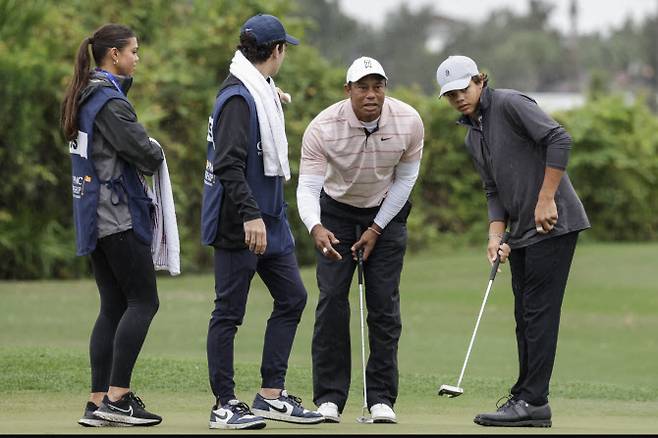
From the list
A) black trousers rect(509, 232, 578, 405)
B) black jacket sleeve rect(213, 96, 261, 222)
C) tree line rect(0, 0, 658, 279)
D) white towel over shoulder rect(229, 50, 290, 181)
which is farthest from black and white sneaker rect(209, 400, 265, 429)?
tree line rect(0, 0, 658, 279)

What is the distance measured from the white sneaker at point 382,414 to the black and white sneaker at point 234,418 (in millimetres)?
757

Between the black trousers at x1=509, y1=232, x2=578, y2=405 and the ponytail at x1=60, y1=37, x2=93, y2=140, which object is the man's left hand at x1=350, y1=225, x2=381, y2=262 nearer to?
the black trousers at x1=509, y1=232, x2=578, y2=405

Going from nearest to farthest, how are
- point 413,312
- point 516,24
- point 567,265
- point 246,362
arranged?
point 567,265 < point 246,362 < point 413,312 < point 516,24

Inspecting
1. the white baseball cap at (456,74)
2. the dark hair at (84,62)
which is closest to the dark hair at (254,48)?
the dark hair at (84,62)

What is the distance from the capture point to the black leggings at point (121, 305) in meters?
6.91

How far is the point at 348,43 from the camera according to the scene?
90438 mm

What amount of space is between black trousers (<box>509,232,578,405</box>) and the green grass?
0.29 meters

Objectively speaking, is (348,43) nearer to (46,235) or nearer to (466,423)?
(46,235)

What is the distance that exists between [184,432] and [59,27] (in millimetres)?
15907

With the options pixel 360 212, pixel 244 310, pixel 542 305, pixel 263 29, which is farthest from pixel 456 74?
pixel 244 310

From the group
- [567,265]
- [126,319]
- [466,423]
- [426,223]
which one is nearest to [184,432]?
[126,319]

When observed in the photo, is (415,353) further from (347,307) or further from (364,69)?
(364,69)

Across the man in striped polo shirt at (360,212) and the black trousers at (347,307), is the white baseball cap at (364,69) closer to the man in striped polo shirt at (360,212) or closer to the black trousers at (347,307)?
the man in striped polo shirt at (360,212)

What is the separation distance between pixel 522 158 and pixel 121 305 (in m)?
2.27
